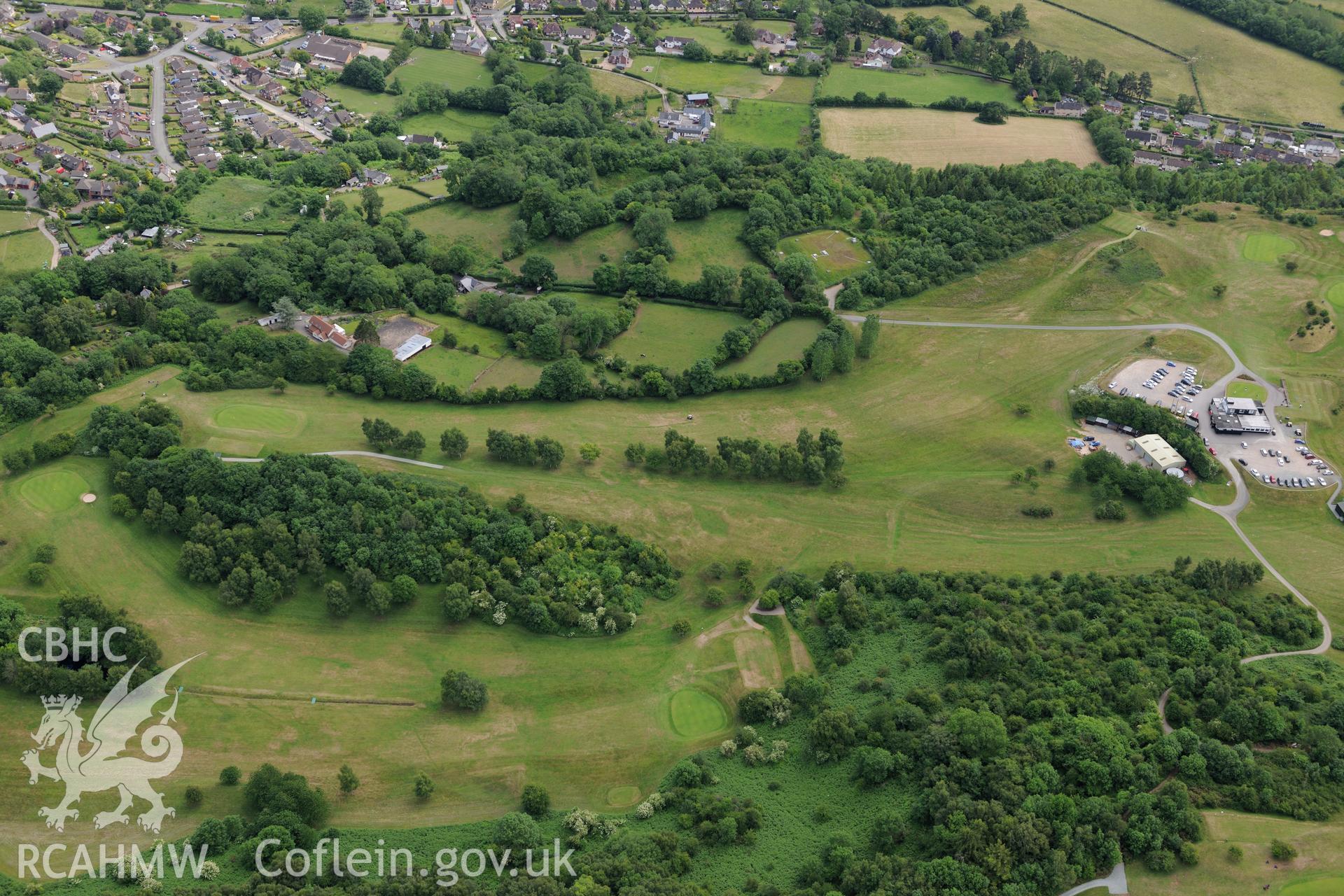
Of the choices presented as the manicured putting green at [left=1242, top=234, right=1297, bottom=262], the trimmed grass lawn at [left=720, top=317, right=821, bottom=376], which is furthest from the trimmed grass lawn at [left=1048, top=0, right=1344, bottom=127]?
the trimmed grass lawn at [left=720, top=317, right=821, bottom=376]

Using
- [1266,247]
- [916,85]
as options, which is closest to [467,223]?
[916,85]

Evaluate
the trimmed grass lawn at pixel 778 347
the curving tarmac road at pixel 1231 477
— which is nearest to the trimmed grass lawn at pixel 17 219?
the trimmed grass lawn at pixel 778 347

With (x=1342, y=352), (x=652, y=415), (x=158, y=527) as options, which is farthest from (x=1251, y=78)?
(x=158, y=527)

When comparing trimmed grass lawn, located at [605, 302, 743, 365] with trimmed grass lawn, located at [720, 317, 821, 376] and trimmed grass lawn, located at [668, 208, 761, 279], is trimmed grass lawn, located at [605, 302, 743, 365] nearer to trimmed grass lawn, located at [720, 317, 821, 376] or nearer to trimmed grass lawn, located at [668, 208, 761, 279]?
trimmed grass lawn, located at [720, 317, 821, 376]

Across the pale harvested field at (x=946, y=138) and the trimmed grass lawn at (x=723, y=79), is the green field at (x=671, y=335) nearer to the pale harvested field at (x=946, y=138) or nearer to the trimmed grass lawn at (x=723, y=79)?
the pale harvested field at (x=946, y=138)

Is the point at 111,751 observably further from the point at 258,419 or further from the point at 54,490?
the point at 258,419

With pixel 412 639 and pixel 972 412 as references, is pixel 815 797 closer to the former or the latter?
pixel 412 639
